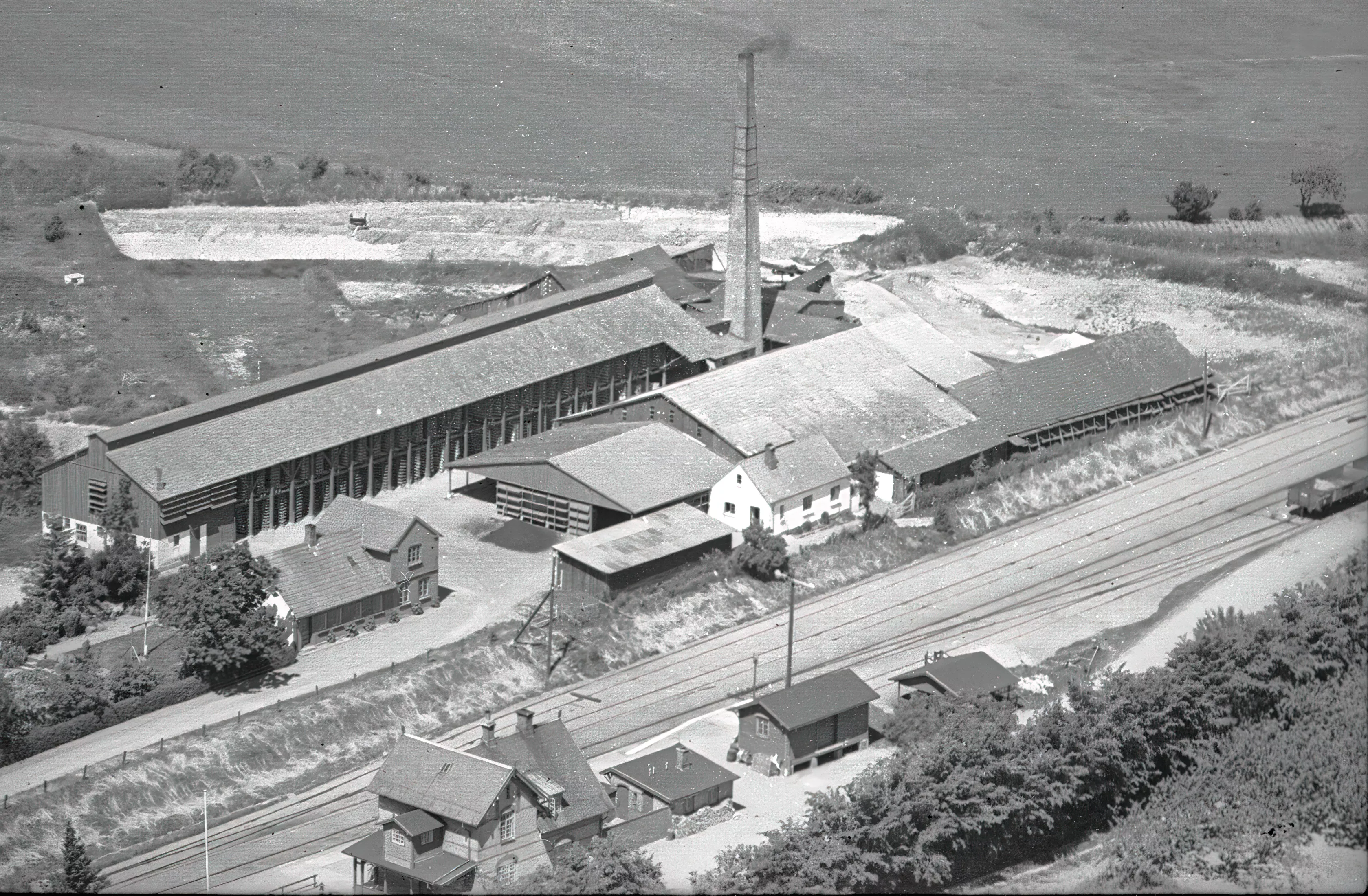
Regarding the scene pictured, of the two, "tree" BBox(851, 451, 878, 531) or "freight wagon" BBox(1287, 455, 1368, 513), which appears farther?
"freight wagon" BBox(1287, 455, 1368, 513)

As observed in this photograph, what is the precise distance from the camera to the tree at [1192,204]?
10950cm

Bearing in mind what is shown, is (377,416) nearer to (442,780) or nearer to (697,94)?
(442,780)

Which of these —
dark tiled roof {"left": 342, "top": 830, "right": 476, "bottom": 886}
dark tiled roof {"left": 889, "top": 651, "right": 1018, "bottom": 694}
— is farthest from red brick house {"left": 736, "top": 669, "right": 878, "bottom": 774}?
dark tiled roof {"left": 342, "top": 830, "right": 476, "bottom": 886}

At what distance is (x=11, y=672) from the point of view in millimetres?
51875

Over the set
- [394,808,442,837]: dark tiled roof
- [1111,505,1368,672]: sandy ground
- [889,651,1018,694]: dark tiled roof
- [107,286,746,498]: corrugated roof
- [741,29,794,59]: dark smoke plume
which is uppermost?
[741,29,794,59]: dark smoke plume

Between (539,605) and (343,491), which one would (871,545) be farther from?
(343,491)

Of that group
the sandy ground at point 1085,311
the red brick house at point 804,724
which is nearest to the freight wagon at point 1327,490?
the sandy ground at point 1085,311

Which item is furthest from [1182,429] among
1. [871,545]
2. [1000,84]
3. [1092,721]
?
[1000,84]

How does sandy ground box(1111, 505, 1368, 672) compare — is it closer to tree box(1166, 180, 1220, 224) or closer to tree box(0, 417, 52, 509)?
tree box(0, 417, 52, 509)

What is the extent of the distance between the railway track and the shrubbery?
5195 millimetres

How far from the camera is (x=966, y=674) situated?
5272cm

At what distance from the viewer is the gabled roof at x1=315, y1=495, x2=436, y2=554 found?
56.8 metres

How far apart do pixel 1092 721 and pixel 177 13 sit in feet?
290

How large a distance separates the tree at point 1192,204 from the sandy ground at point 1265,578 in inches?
1786
